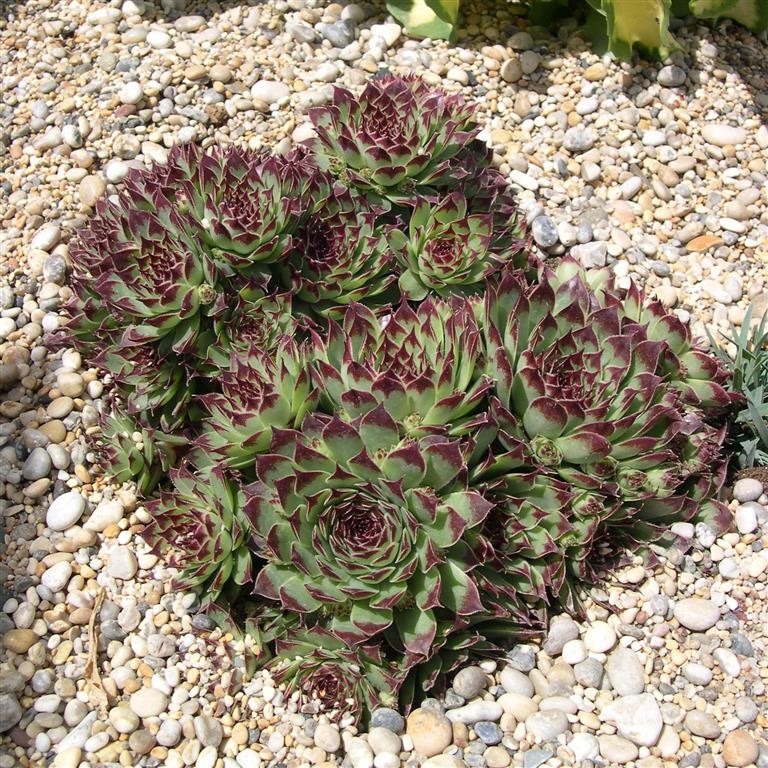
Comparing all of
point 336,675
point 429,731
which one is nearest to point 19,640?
point 336,675

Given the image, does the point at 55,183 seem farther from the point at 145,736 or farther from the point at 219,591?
the point at 145,736

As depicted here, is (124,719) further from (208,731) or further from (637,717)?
(637,717)

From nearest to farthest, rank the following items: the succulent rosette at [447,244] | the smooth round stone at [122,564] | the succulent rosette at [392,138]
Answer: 1. the smooth round stone at [122,564]
2. the succulent rosette at [447,244]
3. the succulent rosette at [392,138]

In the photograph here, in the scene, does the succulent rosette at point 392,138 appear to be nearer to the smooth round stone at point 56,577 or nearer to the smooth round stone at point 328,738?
the smooth round stone at point 56,577

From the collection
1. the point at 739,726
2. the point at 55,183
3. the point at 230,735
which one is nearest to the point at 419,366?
the point at 230,735

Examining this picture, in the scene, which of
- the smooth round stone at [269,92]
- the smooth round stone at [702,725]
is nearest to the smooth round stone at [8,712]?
the smooth round stone at [702,725]

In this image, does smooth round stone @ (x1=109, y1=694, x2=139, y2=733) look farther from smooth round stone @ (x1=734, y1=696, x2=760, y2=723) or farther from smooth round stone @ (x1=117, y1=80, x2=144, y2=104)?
smooth round stone @ (x1=117, y1=80, x2=144, y2=104)
